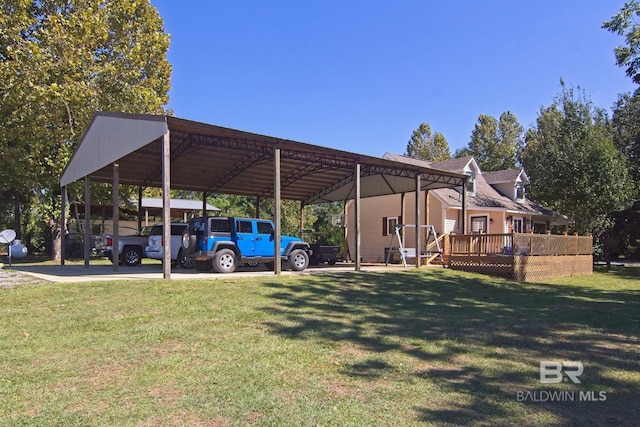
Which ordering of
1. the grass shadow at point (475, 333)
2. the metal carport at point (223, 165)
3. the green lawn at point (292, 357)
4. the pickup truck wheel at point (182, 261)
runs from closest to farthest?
the green lawn at point (292, 357) → the grass shadow at point (475, 333) → the metal carport at point (223, 165) → the pickup truck wheel at point (182, 261)

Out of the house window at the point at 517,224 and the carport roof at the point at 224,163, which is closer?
the carport roof at the point at 224,163

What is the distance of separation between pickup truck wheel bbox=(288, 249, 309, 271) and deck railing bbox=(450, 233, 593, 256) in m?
6.58

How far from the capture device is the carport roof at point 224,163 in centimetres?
1318

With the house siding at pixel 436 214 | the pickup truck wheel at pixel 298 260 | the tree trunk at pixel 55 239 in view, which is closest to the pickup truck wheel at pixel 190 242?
the pickup truck wheel at pixel 298 260

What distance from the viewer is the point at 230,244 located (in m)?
13.9

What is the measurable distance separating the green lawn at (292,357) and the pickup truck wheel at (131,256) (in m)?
7.64

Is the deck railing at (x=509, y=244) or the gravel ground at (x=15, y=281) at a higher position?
the deck railing at (x=509, y=244)

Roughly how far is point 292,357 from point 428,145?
48.6m

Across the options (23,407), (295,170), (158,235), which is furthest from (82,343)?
(295,170)

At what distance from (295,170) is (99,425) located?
16721 millimetres

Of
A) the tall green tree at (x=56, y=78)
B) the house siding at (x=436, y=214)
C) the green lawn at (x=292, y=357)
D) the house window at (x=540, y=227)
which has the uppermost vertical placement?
A: the tall green tree at (x=56, y=78)

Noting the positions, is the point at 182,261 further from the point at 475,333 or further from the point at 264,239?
the point at 475,333

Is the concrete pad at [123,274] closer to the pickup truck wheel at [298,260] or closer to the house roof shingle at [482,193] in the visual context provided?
the pickup truck wheel at [298,260]

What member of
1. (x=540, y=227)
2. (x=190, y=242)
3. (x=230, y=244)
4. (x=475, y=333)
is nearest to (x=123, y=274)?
(x=190, y=242)
